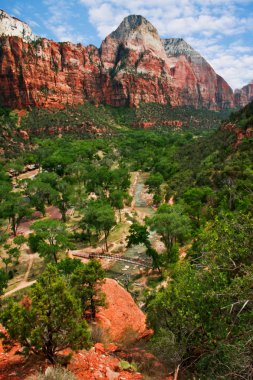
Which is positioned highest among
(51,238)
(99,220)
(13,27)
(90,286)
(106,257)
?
(13,27)

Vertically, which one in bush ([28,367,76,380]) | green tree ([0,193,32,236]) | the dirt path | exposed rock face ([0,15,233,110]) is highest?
exposed rock face ([0,15,233,110])

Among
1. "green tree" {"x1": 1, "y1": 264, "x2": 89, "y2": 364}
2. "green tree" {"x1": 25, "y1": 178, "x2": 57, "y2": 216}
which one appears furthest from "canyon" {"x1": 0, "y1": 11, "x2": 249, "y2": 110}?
"green tree" {"x1": 1, "y1": 264, "x2": 89, "y2": 364}

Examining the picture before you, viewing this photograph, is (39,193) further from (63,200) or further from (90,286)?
(90,286)

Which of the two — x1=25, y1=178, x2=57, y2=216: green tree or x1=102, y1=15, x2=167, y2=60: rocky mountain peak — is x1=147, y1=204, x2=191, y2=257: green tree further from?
x1=102, y1=15, x2=167, y2=60: rocky mountain peak

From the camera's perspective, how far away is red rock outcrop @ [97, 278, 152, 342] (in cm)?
1691

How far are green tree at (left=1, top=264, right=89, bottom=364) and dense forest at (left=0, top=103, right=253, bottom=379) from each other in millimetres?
41

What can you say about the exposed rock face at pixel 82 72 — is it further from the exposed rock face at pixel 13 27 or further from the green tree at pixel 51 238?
the green tree at pixel 51 238

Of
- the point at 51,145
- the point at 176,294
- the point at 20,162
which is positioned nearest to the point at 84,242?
the point at 176,294

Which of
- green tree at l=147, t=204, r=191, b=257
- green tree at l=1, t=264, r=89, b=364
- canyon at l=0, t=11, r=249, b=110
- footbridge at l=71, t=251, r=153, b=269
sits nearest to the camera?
green tree at l=1, t=264, r=89, b=364

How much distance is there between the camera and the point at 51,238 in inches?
1423

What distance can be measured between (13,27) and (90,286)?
156 meters

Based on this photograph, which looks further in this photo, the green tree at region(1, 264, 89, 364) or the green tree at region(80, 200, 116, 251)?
the green tree at region(80, 200, 116, 251)

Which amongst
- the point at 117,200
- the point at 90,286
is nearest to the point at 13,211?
the point at 117,200

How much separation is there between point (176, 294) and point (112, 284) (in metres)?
10.9
